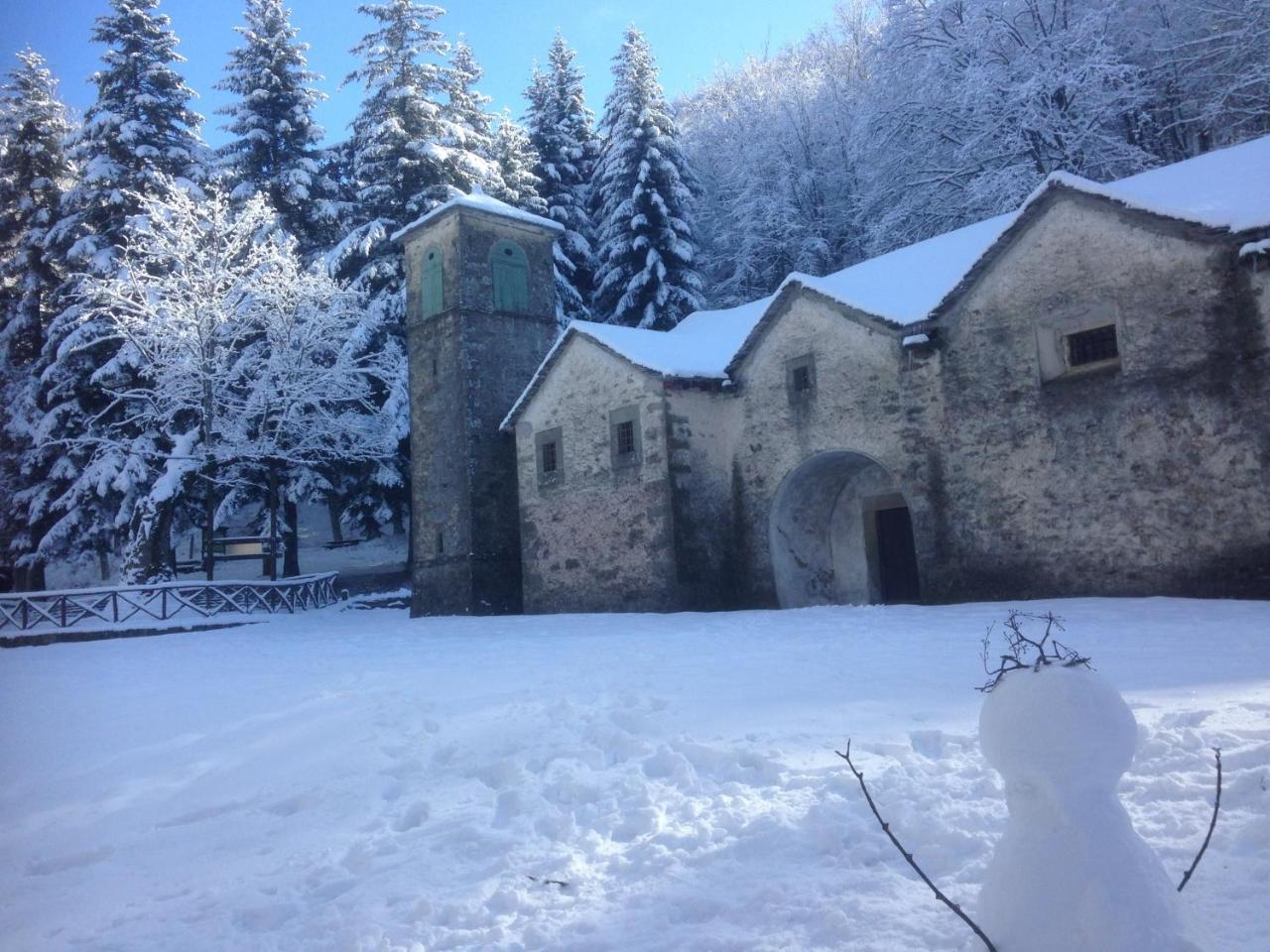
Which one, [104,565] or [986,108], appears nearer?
[986,108]

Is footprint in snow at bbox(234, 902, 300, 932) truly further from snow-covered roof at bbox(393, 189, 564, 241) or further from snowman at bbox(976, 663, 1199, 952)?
snow-covered roof at bbox(393, 189, 564, 241)

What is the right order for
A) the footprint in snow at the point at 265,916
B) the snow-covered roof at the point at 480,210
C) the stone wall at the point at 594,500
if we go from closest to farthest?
the footprint in snow at the point at 265,916 → the stone wall at the point at 594,500 → the snow-covered roof at the point at 480,210

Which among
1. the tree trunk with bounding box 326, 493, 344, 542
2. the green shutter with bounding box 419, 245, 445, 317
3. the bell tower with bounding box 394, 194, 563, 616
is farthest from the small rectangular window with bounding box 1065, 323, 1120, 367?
the tree trunk with bounding box 326, 493, 344, 542

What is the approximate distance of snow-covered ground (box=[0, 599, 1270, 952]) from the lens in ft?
12.3

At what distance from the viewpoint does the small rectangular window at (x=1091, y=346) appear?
13.4m

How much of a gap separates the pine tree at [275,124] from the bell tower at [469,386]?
976cm

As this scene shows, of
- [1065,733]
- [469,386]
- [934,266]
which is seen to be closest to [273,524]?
[469,386]

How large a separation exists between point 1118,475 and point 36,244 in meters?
17.0

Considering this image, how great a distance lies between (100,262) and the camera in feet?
82.8

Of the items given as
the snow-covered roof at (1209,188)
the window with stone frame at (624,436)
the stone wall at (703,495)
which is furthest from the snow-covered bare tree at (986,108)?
the window with stone frame at (624,436)

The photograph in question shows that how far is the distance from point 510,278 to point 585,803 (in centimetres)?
2097

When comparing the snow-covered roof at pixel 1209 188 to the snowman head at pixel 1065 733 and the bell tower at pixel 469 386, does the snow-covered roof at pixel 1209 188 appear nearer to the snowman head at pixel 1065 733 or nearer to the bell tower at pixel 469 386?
the snowman head at pixel 1065 733

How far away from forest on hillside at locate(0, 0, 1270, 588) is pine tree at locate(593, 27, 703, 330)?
12cm

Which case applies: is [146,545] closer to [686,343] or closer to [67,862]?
[686,343]
